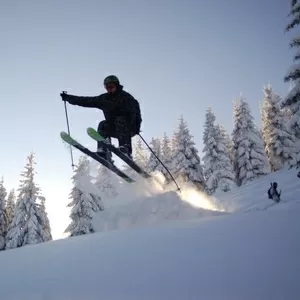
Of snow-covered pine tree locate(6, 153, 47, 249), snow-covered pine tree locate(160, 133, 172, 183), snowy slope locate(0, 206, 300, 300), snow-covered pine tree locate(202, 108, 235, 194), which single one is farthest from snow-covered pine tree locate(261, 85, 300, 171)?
snowy slope locate(0, 206, 300, 300)

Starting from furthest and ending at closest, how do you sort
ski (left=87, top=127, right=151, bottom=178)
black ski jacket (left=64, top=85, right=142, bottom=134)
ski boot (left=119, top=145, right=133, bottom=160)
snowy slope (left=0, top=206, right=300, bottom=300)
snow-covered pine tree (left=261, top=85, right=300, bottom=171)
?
1. snow-covered pine tree (left=261, top=85, right=300, bottom=171)
2. black ski jacket (left=64, top=85, right=142, bottom=134)
3. ski boot (left=119, top=145, right=133, bottom=160)
4. ski (left=87, top=127, right=151, bottom=178)
5. snowy slope (left=0, top=206, right=300, bottom=300)

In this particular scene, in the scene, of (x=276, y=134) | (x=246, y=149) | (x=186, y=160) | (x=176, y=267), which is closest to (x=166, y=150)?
(x=186, y=160)

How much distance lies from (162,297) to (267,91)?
40.9m

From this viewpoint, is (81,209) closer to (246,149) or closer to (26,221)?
(26,221)

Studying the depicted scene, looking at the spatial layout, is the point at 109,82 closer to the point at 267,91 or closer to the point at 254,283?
the point at 254,283

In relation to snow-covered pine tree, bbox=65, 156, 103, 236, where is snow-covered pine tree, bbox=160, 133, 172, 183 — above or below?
above

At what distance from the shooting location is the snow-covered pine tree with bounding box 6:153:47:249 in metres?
30.3

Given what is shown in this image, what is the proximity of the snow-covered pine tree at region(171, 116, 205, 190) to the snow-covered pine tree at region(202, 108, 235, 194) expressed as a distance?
108 cm

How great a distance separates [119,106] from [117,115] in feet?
0.87

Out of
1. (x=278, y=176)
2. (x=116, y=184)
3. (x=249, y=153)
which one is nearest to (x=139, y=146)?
(x=249, y=153)

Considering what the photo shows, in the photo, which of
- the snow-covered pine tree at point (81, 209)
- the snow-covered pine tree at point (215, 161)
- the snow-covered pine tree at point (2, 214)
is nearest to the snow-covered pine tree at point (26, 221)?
the snow-covered pine tree at point (81, 209)

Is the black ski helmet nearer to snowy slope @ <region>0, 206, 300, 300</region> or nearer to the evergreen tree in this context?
snowy slope @ <region>0, 206, 300, 300</region>

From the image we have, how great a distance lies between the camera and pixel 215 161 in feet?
118

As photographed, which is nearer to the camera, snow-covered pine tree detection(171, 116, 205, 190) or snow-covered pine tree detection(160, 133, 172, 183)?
snow-covered pine tree detection(171, 116, 205, 190)
